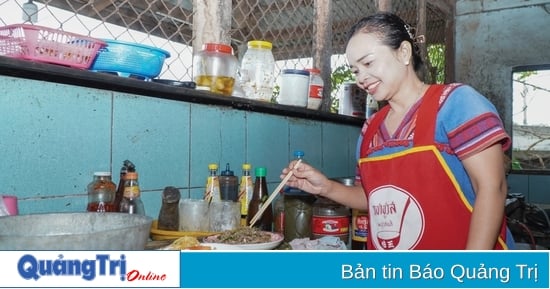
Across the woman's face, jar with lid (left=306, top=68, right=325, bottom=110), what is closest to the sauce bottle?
the woman's face

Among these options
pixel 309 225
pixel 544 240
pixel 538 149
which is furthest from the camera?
pixel 538 149

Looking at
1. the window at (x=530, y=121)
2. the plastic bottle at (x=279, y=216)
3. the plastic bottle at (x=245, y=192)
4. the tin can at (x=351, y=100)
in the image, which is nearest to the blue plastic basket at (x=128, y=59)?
the plastic bottle at (x=245, y=192)

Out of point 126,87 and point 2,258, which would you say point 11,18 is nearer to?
point 126,87

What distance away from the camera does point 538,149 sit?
4.27 m

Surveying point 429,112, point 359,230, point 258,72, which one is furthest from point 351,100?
point 429,112

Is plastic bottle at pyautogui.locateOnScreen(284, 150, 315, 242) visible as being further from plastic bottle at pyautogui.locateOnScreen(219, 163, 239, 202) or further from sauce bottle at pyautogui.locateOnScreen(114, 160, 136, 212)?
Answer: sauce bottle at pyautogui.locateOnScreen(114, 160, 136, 212)

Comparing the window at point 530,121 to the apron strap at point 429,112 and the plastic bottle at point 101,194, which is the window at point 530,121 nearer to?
the apron strap at point 429,112

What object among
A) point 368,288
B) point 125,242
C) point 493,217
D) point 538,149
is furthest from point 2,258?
point 538,149

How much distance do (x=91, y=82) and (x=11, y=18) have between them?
559mm

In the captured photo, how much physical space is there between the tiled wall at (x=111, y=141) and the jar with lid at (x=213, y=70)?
A: 0.09 meters

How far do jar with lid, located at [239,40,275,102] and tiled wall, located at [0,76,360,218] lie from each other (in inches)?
4.7

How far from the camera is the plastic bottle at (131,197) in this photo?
145 centimetres

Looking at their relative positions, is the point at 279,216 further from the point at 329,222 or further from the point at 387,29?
the point at 387,29

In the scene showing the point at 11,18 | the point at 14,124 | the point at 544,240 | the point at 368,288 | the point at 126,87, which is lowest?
the point at 544,240
